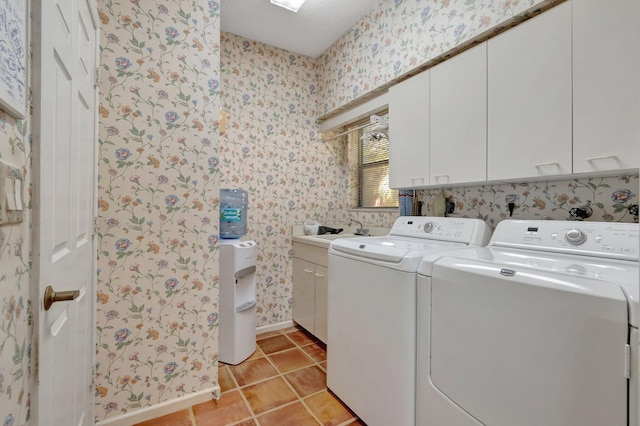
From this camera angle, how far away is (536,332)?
0.86 meters

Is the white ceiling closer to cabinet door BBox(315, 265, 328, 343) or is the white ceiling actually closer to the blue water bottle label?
the blue water bottle label

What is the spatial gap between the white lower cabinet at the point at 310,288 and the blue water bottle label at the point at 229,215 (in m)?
0.69

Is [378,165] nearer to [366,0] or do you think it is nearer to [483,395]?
[366,0]

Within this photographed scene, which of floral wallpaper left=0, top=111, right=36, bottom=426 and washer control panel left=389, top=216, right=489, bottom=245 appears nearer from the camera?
floral wallpaper left=0, top=111, right=36, bottom=426

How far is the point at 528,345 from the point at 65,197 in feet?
5.07

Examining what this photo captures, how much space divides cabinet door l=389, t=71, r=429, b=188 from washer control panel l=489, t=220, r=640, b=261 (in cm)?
59

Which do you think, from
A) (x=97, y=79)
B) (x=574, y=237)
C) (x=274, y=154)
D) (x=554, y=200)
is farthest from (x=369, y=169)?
(x=97, y=79)

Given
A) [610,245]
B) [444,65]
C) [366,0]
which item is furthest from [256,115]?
[610,245]

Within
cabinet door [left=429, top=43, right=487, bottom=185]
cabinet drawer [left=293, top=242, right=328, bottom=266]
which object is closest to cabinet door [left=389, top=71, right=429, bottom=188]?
cabinet door [left=429, top=43, right=487, bottom=185]

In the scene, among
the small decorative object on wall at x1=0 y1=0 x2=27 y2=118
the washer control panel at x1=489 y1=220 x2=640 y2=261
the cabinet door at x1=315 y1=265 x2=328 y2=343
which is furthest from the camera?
the cabinet door at x1=315 y1=265 x2=328 y2=343

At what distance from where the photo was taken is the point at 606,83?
1.14 metres

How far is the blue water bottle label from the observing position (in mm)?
2450

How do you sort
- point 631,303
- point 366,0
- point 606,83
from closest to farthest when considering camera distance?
point 631,303
point 606,83
point 366,0

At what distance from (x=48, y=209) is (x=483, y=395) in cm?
147
